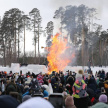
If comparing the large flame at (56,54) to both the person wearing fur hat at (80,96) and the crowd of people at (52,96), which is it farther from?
the person wearing fur hat at (80,96)

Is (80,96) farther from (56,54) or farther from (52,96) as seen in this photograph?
(56,54)

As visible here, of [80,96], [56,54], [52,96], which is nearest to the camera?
[52,96]

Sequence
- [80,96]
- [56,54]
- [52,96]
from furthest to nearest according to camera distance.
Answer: [56,54]
[80,96]
[52,96]

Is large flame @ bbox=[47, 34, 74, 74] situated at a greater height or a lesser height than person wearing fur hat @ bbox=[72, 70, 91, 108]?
greater

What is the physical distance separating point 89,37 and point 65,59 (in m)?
14.8

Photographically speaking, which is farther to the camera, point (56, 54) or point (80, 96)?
point (56, 54)

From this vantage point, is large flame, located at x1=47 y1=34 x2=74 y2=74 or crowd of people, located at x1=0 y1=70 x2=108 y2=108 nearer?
crowd of people, located at x1=0 y1=70 x2=108 y2=108

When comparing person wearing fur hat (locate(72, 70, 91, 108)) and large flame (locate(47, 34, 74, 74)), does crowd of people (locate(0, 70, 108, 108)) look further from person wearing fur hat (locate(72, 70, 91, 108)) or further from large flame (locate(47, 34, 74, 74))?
large flame (locate(47, 34, 74, 74))

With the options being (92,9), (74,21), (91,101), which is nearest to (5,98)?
(91,101)

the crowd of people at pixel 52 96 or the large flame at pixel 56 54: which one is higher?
the large flame at pixel 56 54

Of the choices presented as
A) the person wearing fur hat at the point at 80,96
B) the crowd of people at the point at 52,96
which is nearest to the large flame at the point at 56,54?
the crowd of people at the point at 52,96

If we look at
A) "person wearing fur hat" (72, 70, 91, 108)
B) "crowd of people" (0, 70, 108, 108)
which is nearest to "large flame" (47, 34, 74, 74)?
"crowd of people" (0, 70, 108, 108)

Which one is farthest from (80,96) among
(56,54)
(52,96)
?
(56,54)

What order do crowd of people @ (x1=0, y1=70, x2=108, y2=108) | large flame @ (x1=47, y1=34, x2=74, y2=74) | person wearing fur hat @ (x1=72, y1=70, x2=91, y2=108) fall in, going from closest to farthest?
crowd of people @ (x1=0, y1=70, x2=108, y2=108) → person wearing fur hat @ (x1=72, y1=70, x2=91, y2=108) → large flame @ (x1=47, y1=34, x2=74, y2=74)
